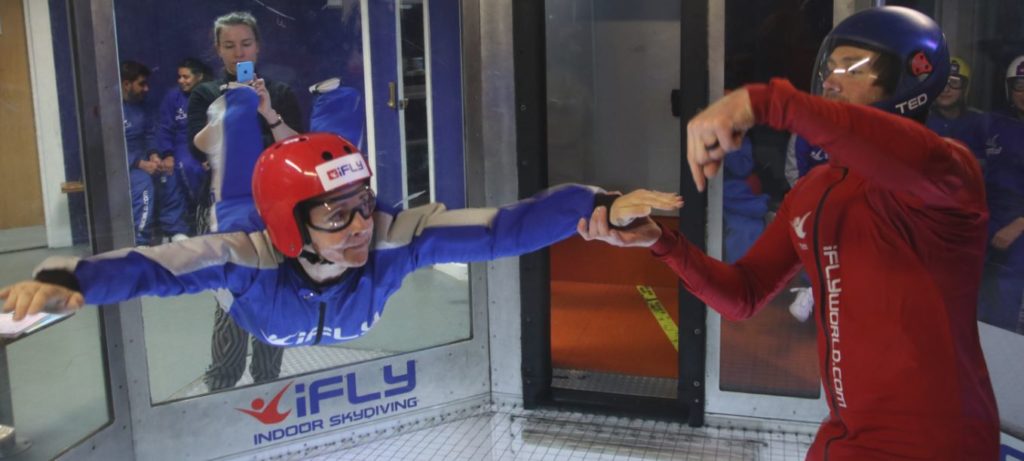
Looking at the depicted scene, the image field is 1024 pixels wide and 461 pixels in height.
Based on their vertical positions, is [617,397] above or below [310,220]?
below

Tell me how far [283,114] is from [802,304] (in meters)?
2.44

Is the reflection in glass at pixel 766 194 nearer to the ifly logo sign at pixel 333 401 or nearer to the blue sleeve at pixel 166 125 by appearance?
the ifly logo sign at pixel 333 401

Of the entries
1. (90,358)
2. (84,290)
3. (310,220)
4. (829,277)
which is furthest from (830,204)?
(90,358)

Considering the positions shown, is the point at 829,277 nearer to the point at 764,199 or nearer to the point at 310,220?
the point at 310,220

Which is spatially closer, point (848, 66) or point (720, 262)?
point (848, 66)

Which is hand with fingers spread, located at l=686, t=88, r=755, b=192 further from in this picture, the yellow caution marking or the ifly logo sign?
the yellow caution marking

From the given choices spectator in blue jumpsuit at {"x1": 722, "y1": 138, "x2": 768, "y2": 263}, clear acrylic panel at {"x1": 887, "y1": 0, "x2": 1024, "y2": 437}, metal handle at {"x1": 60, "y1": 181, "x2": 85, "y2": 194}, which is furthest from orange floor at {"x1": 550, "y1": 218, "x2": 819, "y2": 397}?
metal handle at {"x1": 60, "y1": 181, "x2": 85, "y2": 194}

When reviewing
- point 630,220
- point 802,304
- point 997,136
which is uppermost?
point 997,136

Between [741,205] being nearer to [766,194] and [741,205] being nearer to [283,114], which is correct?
[766,194]

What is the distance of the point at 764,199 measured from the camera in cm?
392

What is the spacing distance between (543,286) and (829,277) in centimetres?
250

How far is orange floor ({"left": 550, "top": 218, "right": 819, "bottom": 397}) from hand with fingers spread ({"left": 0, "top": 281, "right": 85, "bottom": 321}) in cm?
296

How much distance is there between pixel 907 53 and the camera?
1.80 metres

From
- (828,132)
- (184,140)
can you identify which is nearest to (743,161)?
(184,140)
